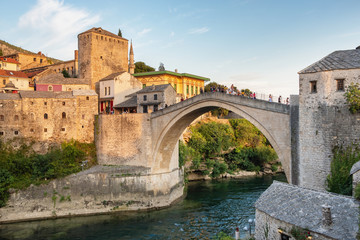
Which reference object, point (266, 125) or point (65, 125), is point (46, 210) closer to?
point (65, 125)

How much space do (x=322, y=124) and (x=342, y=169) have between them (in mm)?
2411

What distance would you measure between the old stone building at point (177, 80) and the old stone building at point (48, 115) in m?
13.2

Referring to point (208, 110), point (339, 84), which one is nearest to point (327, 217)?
point (339, 84)

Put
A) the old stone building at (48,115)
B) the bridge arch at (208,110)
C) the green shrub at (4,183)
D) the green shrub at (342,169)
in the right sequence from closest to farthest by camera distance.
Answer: the green shrub at (342,169), the bridge arch at (208,110), the green shrub at (4,183), the old stone building at (48,115)

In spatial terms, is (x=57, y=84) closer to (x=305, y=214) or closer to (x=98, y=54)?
(x=98, y=54)

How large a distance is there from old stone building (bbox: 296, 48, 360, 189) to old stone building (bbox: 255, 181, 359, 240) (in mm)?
2709

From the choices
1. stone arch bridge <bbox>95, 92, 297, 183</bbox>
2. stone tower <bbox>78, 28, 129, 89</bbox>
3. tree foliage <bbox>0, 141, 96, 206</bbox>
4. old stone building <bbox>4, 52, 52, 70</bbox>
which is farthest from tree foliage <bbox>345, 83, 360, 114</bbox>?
old stone building <bbox>4, 52, 52, 70</bbox>

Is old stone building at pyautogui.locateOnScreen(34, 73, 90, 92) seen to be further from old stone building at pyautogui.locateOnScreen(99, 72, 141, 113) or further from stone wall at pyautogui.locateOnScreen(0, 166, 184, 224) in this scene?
stone wall at pyautogui.locateOnScreen(0, 166, 184, 224)

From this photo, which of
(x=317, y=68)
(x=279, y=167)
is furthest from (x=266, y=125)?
(x=279, y=167)

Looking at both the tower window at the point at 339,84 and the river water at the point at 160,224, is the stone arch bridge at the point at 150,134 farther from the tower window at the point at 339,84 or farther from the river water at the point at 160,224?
the tower window at the point at 339,84

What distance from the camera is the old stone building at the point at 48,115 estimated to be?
2775 cm

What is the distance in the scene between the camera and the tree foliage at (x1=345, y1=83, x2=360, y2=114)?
45.8 feet

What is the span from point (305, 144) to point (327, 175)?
1927 mm

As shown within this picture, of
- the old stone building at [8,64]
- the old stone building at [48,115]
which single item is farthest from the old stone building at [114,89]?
the old stone building at [8,64]
